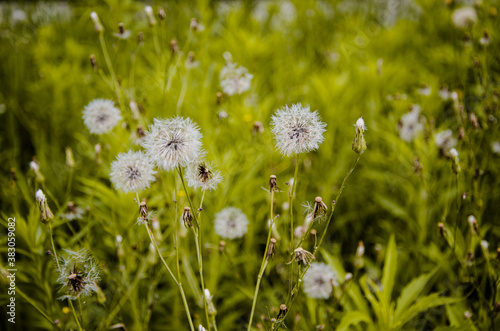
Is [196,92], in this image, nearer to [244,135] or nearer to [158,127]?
[244,135]

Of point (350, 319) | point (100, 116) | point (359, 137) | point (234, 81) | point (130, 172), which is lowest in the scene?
point (350, 319)

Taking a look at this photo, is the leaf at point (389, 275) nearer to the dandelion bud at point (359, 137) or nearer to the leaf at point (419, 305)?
the leaf at point (419, 305)

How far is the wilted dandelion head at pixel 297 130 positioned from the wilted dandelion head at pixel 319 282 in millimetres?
606

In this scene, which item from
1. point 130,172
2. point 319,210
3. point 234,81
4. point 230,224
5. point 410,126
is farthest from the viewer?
point 410,126

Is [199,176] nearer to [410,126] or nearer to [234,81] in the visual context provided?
[234,81]

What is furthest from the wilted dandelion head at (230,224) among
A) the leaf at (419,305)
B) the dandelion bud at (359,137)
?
the dandelion bud at (359,137)

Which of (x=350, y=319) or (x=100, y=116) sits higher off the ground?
(x=100, y=116)

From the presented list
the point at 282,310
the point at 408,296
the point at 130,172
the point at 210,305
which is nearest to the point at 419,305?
the point at 408,296

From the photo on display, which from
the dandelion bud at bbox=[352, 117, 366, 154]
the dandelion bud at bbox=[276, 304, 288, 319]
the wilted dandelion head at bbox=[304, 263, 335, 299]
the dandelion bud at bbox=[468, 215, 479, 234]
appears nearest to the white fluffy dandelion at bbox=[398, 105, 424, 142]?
the dandelion bud at bbox=[468, 215, 479, 234]

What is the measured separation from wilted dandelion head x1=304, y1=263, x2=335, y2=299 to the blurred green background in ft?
0.15

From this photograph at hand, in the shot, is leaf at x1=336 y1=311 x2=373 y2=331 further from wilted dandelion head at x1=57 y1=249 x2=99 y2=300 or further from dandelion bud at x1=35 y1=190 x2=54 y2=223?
dandelion bud at x1=35 y1=190 x2=54 y2=223

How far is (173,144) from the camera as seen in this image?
2.98ft

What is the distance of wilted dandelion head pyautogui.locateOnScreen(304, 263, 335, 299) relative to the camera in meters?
1.33

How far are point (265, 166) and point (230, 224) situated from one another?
0.62m
